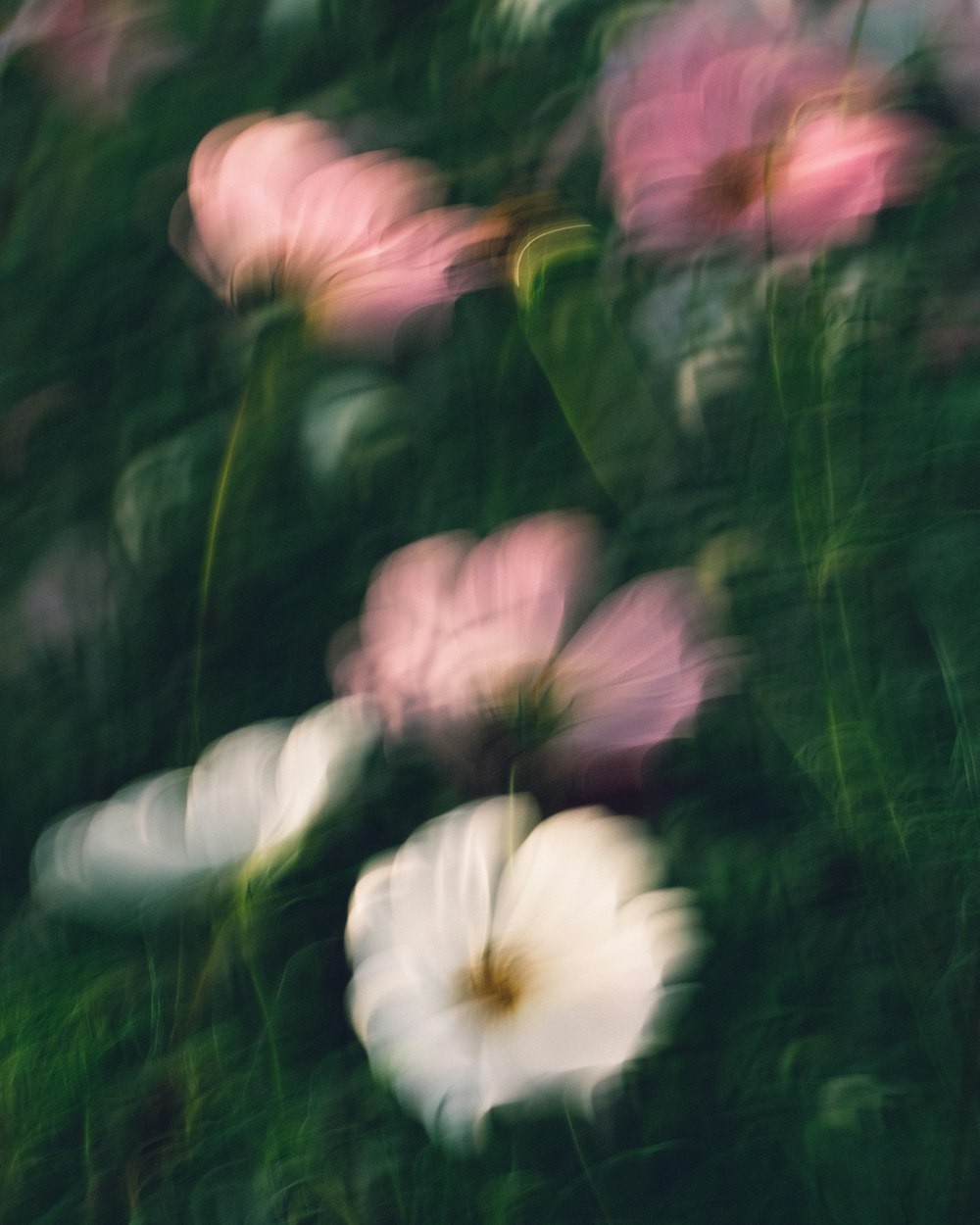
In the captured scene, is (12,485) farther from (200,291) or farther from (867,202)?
(867,202)

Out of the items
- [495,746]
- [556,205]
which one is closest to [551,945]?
[495,746]

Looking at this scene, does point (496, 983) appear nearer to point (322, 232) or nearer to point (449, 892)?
point (449, 892)

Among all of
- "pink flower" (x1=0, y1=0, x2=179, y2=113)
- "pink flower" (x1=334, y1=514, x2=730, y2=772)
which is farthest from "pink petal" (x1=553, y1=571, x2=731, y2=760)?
"pink flower" (x1=0, y1=0, x2=179, y2=113)

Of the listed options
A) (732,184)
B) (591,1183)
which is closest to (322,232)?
(732,184)

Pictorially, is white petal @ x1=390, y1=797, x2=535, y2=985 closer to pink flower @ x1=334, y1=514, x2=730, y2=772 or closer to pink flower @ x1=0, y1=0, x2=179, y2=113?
pink flower @ x1=334, y1=514, x2=730, y2=772

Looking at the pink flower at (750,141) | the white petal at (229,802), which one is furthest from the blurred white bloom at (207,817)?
the pink flower at (750,141)

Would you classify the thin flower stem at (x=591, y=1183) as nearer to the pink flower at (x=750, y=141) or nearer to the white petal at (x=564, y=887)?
the white petal at (x=564, y=887)
